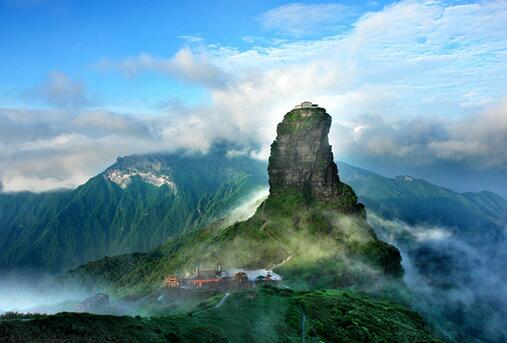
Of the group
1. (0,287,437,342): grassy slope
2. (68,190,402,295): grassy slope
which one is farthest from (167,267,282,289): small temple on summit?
(0,287,437,342): grassy slope

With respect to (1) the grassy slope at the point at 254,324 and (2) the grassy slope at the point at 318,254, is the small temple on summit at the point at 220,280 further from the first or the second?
(1) the grassy slope at the point at 254,324

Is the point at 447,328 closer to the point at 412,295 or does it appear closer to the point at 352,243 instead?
the point at 412,295

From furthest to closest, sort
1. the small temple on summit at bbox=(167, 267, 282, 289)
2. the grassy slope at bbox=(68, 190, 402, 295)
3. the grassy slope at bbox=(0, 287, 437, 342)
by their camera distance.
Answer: the grassy slope at bbox=(68, 190, 402, 295), the small temple on summit at bbox=(167, 267, 282, 289), the grassy slope at bbox=(0, 287, 437, 342)

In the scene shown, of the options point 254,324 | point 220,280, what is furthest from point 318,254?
point 254,324

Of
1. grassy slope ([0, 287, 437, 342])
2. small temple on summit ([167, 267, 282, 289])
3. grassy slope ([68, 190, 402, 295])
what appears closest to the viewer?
grassy slope ([0, 287, 437, 342])

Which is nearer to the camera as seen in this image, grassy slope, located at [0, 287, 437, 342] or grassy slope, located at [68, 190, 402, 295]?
grassy slope, located at [0, 287, 437, 342]

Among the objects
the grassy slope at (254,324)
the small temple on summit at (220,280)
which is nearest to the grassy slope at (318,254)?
the small temple on summit at (220,280)

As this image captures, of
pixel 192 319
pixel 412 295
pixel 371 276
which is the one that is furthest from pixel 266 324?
pixel 412 295

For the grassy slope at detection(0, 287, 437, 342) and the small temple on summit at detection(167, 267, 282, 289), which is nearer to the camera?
the grassy slope at detection(0, 287, 437, 342)

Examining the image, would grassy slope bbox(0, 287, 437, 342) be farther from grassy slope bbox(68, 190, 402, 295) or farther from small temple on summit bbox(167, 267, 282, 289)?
grassy slope bbox(68, 190, 402, 295)
